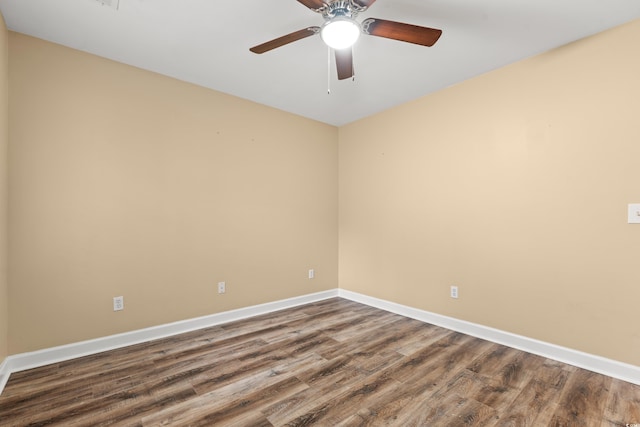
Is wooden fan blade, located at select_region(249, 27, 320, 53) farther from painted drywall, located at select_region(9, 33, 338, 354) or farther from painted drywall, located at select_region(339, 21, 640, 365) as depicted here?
painted drywall, located at select_region(339, 21, 640, 365)

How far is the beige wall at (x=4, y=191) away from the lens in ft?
6.75

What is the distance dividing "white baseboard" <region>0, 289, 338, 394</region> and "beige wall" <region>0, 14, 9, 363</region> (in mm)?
128

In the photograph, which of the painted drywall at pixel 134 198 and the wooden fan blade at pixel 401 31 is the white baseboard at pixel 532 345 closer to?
the painted drywall at pixel 134 198

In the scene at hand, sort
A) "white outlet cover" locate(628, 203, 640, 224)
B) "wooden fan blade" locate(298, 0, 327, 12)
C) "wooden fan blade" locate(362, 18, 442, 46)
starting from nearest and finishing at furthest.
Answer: "wooden fan blade" locate(298, 0, 327, 12) < "wooden fan blade" locate(362, 18, 442, 46) < "white outlet cover" locate(628, 203, 640, 224)

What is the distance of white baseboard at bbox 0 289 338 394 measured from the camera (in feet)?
7.17

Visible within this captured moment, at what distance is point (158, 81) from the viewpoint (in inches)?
111

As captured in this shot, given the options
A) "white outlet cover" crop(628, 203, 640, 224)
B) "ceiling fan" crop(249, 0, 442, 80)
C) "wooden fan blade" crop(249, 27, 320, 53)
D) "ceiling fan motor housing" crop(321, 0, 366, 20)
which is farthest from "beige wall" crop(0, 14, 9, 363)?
"white outlet cover" crop(628, 203, 640, 224)

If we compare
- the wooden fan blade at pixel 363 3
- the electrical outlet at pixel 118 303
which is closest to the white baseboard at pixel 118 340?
the electrical outlet at pixel 118 303

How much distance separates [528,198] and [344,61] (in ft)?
6.43

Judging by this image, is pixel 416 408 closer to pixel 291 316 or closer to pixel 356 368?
pixel 356 368

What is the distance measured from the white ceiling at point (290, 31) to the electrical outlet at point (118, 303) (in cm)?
212

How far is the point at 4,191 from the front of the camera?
83.5 inches

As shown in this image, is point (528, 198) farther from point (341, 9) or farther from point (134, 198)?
point (134, 198)

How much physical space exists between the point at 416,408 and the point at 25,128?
3.43 m
